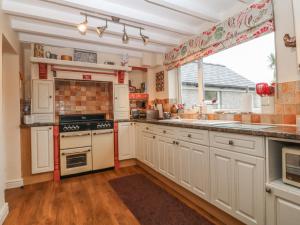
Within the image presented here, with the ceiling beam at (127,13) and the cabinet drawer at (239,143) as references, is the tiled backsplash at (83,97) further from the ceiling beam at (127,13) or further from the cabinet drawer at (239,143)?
the cabinet drawer at (239,143)

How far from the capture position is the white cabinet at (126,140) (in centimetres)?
344

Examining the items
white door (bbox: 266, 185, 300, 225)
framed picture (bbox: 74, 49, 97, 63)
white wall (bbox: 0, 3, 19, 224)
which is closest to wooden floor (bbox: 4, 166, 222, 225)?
white wall (bbox: 0, 3, 19, 224)

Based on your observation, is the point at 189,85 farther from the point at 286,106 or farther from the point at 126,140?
the point at 286,106

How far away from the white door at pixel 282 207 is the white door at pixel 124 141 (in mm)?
2549

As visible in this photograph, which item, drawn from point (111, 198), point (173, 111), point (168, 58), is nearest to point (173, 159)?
point (111, 198)

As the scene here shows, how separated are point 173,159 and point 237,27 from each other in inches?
70.5

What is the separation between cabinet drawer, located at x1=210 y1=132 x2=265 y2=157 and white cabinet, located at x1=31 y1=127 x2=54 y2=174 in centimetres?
244

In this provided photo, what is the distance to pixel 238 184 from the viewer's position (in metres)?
1.50

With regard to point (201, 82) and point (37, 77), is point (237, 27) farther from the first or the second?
point (37, 77)

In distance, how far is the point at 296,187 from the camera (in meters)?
1.19

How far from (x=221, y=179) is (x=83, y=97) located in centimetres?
289

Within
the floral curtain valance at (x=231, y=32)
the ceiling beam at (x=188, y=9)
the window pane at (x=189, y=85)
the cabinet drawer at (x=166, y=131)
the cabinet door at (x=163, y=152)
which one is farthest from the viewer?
the window pane at (x=189, y=85)

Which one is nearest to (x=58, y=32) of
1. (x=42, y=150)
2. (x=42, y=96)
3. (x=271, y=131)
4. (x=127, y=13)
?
(x=42, y=96)

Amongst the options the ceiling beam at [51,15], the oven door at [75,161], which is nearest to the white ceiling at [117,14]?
the ceiling beam at [51,15]
